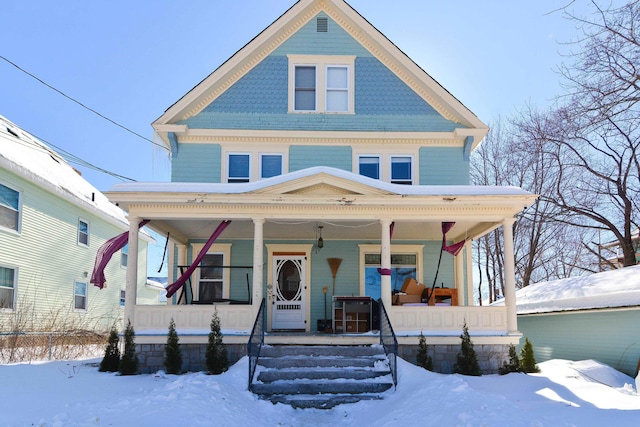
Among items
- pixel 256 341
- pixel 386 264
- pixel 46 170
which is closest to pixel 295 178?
pixel 386 264

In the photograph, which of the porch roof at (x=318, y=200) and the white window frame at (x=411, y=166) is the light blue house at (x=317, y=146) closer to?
the white window frame at (x=411, y=166)

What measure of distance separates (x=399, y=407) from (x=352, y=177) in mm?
4853

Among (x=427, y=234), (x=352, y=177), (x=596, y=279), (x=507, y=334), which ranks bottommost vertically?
(x=507, y=334)

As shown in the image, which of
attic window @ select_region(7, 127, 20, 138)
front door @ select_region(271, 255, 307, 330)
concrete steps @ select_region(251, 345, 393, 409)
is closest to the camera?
concrete steps @ select_region(251, 345, 393, 409)

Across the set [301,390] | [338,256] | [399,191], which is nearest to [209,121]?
[338,256]

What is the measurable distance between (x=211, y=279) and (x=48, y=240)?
747 centimetres

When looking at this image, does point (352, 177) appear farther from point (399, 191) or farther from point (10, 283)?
point (10, 283)

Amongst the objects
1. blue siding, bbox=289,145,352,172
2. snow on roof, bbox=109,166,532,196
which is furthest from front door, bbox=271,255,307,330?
snow on roof, bbox=109,166,532,196

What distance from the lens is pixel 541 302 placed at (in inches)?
632

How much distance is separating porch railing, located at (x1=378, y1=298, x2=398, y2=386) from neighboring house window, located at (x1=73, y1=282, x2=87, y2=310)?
45.3 feet

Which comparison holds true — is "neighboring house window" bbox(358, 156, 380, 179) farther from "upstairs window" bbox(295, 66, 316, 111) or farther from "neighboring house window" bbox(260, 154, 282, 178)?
"neighboring house window" bbox(260, 154, 282, 178)

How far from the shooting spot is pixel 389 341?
10281 mm

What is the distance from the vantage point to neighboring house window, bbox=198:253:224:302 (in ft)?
47.6

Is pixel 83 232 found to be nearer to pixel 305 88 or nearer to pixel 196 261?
pixel 305 88
